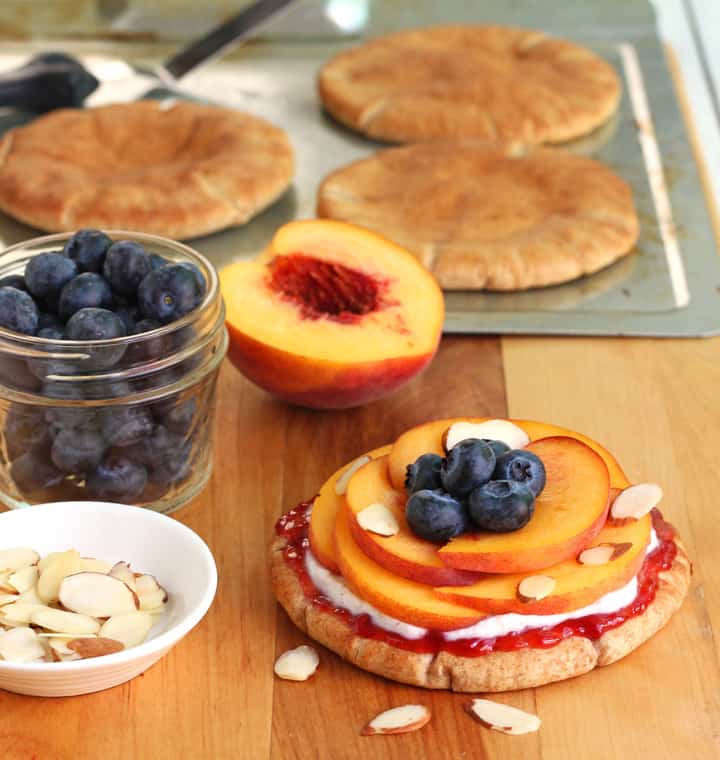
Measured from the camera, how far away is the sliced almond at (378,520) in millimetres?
1357

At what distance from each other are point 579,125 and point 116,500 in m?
1.51

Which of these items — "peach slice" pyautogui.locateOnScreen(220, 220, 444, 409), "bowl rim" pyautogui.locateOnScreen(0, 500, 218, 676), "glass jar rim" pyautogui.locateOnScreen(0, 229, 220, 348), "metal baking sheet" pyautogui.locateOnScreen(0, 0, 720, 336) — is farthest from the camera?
"metal baking sheet" pyautogui.locateOnScreen(0, 0, 720, 336)

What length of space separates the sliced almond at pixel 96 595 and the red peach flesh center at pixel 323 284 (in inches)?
Answer: 22.1

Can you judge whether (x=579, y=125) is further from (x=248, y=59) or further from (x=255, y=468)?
(x=255, y=468)

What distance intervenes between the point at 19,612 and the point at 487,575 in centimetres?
52

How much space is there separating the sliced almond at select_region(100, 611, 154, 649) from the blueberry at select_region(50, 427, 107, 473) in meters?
0.25

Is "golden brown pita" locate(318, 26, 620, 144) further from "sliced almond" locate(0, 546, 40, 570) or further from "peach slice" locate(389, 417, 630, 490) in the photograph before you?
"sliced almond" locate(0, 546, 40, 570)

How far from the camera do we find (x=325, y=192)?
2.34 m

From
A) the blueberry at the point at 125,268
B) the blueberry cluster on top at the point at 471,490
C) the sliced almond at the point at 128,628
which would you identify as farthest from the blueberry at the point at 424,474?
the blueberry at the point at 125,268

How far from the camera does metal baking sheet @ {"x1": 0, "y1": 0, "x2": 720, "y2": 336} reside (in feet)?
6.89

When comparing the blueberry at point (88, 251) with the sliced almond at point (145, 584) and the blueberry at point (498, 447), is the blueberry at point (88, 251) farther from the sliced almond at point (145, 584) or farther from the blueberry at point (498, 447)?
the blueberry at point (498, 447)

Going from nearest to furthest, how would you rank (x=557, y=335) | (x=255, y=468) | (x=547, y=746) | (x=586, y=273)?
1. (x=547, y=746)
2. (x=255, y=468)
3. (x=557, y=335)
4. (x=586, y=273)

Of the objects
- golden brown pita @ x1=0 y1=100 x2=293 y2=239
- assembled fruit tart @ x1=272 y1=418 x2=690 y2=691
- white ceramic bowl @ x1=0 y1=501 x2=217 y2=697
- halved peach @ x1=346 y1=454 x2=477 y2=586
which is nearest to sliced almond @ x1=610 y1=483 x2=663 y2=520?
assembled fruit tart @ x1=272 y1=418 x2=690 y2=691

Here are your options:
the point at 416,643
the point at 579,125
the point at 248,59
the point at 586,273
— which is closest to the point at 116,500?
the point at 416,643
